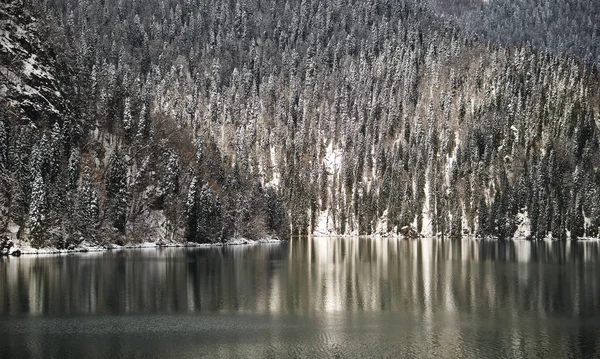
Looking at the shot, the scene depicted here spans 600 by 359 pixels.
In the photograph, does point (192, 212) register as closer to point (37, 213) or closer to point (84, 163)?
point (84, 163)

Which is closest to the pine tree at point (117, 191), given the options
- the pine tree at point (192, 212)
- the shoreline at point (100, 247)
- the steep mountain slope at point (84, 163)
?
the steep mountain slope at point (84, 163)

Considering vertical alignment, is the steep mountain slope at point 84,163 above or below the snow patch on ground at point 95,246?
above

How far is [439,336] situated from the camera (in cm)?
5341

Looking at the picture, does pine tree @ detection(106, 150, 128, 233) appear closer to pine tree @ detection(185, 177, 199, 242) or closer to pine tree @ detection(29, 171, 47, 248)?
pine tree @ detection(185, 177, 199, 242)

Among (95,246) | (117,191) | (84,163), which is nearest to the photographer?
(95,246)

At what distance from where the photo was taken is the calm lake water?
4906cm

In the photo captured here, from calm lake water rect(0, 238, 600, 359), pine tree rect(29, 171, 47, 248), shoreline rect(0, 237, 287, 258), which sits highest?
pine tree rect(29, 171, 47, 248)

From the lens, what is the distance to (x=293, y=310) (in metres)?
66.2

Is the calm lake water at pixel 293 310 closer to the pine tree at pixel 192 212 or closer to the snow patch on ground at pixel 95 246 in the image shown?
the snow patch on ground at pixel 95 246

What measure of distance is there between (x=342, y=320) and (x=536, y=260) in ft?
265

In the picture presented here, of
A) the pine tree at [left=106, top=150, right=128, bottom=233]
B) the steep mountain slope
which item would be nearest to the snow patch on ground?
the steep mountain slope

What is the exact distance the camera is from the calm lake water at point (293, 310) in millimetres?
49062

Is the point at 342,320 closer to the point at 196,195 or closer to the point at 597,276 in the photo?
the point at 597,276

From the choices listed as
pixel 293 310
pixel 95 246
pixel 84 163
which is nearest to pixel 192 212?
pixel 95 246
